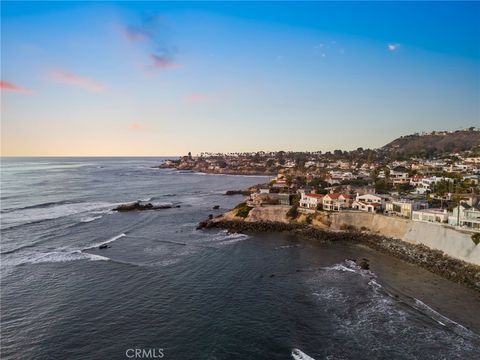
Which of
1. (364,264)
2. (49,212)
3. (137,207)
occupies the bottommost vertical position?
(364,264)

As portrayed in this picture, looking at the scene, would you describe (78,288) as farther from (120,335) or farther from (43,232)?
(43,232)

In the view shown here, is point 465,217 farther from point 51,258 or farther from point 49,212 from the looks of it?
point 49,212

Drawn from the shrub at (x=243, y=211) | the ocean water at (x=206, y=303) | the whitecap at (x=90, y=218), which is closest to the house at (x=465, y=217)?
the ocean water at (x=206, y=303)

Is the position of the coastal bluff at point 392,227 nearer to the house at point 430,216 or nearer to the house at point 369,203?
the house at point 430,216

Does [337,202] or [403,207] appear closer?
[403,207]
